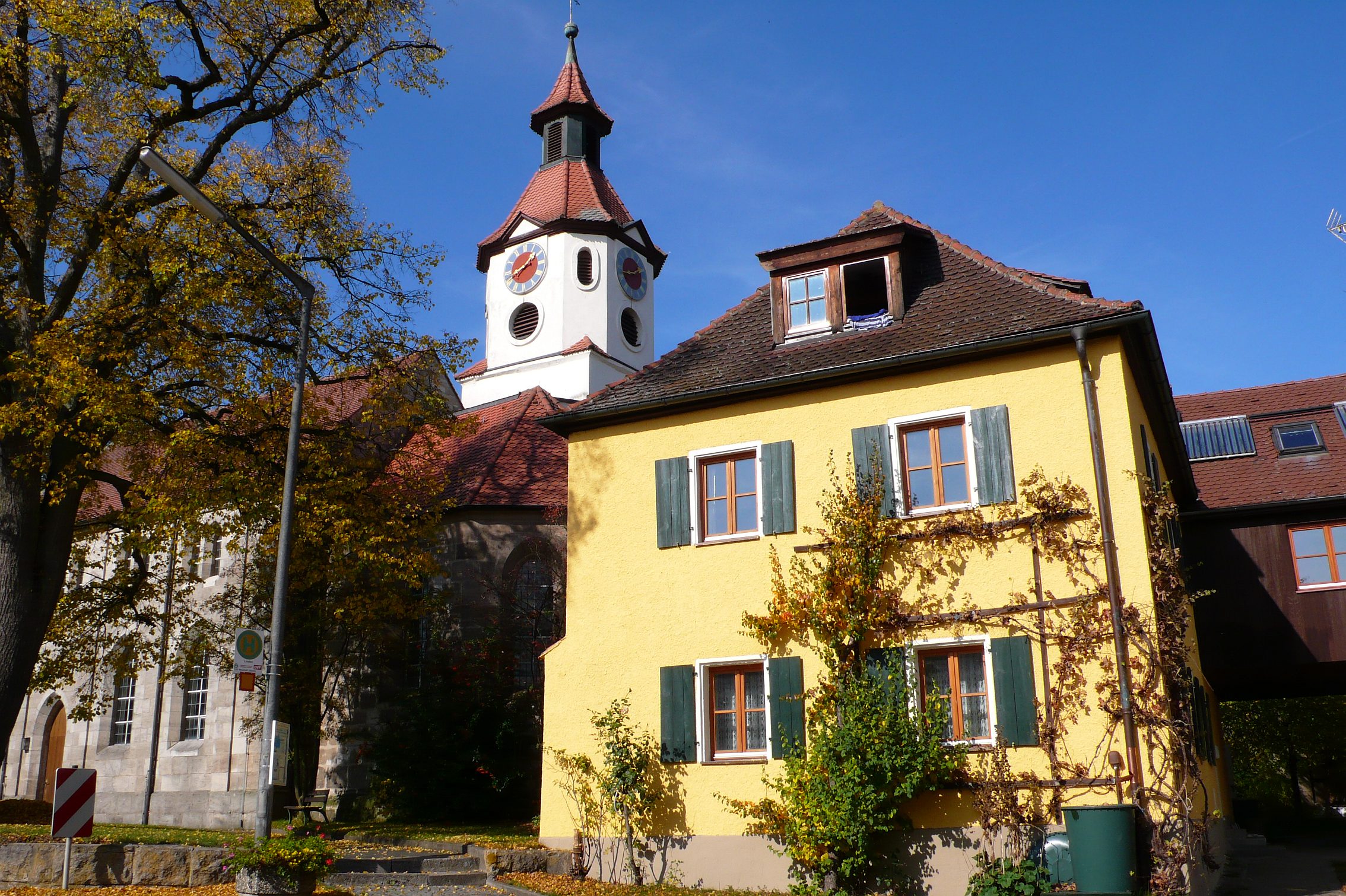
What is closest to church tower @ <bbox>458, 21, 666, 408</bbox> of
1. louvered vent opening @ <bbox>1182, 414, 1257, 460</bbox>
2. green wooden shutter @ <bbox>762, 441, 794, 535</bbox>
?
louvered vent opening @ <bbox>1182, 414, 1257, 460</bbox>

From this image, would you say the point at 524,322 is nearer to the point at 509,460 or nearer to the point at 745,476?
the point at 509,460

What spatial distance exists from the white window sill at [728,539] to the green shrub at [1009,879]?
4538 millimetres

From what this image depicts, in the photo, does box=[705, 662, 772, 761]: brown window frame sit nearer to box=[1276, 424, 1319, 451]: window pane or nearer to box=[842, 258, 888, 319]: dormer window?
box=[842, 258, 888, 319]: dormer window

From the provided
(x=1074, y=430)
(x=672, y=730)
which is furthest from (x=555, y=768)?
(x=1074, y=430)

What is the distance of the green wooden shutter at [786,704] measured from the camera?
13.6 metres

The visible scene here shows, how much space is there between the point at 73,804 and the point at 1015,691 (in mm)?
10248

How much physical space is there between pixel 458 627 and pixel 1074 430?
14.7 metres

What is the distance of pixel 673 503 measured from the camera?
15.3 meters

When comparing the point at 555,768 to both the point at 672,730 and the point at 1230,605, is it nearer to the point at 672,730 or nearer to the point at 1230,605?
the point at 672,730

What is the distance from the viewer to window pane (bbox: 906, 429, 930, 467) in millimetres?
13977

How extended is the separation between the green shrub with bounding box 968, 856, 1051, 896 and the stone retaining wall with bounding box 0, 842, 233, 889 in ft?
27.1

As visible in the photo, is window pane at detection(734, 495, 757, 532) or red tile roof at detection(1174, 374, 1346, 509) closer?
window pane at detection(734, 495, 757, 532)

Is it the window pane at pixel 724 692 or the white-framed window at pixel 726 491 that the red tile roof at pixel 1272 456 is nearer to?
the white-framed window at pixel 726 491

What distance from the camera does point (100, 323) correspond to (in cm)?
1669
